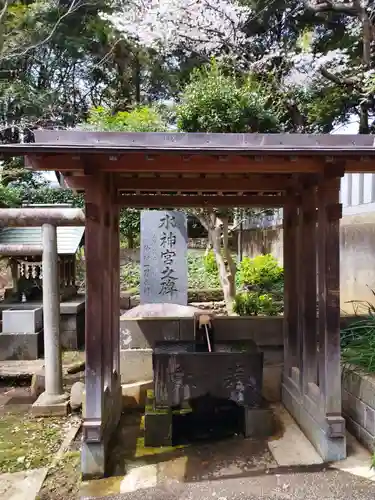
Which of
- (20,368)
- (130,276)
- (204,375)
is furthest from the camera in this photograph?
(130,276)

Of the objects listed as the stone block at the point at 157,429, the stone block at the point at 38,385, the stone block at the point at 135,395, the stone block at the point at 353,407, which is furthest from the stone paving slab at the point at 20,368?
the stone block at the point at 353,407

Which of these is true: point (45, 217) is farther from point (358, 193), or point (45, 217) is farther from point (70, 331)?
point (358, 193)

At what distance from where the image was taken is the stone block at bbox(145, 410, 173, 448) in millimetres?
4496

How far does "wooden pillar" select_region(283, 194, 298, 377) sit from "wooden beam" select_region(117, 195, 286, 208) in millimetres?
257

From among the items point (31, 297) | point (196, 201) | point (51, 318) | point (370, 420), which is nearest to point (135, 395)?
point (51, 318)

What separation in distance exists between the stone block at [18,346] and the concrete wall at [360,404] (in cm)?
683

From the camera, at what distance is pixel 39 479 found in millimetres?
4105

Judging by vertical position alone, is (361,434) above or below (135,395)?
above

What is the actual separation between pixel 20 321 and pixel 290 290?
6.41 metres

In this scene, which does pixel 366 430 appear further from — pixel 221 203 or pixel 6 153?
pixel 6 153

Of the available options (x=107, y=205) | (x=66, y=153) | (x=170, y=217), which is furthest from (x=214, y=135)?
(x=170, y=217)

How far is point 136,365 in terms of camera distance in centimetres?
614

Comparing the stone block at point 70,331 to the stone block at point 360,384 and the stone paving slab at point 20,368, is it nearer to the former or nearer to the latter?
the stone paving slab at point 20,368

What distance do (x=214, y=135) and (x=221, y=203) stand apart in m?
2.22
